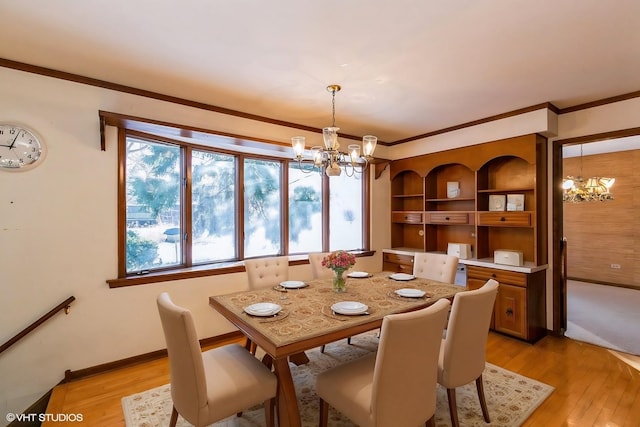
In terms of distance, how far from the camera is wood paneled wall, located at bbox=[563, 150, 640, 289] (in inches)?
216

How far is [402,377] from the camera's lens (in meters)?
1.47

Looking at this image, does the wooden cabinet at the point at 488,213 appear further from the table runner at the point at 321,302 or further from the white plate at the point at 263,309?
the white plate at the point at 263,309

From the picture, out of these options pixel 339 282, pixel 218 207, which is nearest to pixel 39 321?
pixel 218 207

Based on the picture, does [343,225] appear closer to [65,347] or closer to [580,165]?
[65,347]

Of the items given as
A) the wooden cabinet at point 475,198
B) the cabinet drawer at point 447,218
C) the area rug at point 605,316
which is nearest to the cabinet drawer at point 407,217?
the wooden cabinet at point 475,198

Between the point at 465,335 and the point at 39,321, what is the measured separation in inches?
123

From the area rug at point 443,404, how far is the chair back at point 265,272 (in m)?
0.83

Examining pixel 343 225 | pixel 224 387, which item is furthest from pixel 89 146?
pixel 343 225

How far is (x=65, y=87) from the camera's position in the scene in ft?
8.30

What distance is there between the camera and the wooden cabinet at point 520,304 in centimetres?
326

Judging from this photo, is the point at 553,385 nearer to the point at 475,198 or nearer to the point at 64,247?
the point at 475,198

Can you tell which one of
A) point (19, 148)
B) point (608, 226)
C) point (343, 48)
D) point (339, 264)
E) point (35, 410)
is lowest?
point (35, 410)

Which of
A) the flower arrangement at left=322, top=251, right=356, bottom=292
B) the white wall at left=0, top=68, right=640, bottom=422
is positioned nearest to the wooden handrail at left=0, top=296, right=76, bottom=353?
the white wall at left=0, top=68, right=640, bottom=422

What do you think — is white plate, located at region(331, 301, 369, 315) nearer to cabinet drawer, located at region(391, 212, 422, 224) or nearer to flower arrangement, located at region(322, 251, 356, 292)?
flower arrangement, located at region(322, 251, 356, 292)
